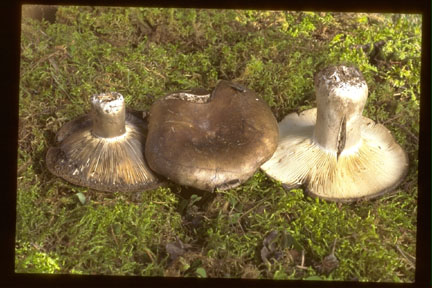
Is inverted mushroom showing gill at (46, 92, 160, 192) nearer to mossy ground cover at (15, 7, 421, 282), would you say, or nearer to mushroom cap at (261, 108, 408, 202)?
mossy ground cover at (15, 7, 421, 282)

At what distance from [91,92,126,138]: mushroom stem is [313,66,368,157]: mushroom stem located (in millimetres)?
1181

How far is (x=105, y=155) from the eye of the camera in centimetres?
302

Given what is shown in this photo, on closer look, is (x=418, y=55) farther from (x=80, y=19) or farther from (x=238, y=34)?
(x=80, y=19)

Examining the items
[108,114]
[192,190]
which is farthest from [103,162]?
[192,190]

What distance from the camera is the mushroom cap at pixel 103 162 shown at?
9.70 ft

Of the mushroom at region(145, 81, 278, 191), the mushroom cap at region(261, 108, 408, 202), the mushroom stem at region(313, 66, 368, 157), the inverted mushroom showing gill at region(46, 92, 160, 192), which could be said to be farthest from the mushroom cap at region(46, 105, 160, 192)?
the mushroom stem at region(313, 66, 368, 157)

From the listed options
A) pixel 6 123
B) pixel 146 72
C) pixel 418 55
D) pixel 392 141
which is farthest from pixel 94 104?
pixel 418 55

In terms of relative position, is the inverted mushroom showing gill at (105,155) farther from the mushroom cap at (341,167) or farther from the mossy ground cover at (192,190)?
the mushroom cap at (341,167)

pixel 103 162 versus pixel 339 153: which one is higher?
pixel 339 153

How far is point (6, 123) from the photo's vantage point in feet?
10.2

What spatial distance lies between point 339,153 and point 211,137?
2.63 feet

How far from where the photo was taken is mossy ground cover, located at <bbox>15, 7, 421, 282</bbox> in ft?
9.07

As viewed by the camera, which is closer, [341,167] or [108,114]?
[108,114]

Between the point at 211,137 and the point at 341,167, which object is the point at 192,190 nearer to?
the point at 211,137
